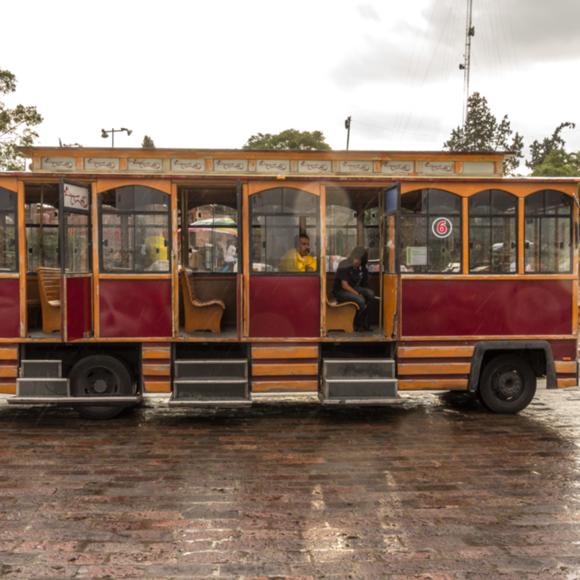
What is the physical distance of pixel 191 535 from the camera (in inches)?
201

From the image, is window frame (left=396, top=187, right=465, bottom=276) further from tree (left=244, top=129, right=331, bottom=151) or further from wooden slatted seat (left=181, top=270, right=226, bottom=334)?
tree (left=244, top=129, right=331, bottom=151)

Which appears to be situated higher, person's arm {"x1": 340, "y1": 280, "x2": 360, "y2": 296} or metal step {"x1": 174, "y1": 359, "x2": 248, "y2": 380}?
person's arm {"x1": 340, "y1": 280, "x2": 360, "y2": 296}

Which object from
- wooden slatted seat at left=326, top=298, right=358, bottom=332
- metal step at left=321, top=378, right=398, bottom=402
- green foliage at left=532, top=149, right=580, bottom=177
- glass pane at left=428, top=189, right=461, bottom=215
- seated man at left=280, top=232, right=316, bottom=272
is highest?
green foliage at left=532, top=149, right=580, bottom=177

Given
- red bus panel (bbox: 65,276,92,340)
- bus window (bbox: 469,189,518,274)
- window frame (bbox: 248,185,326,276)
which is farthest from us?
bus window (bbox: 469,189,518,274)

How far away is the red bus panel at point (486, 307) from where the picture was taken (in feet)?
29.9

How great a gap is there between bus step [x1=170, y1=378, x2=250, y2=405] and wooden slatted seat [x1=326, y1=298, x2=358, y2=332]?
5.40 ft

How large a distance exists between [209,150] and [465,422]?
5602mm

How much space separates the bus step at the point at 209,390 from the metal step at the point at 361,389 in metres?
1.08

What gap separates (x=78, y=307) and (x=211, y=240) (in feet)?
9.28

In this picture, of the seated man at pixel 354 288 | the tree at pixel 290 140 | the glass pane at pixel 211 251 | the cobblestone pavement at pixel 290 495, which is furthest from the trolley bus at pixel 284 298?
the tree at pixel 290 140

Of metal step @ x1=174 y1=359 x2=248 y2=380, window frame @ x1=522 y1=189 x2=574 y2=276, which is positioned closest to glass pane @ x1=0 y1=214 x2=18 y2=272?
metal step @ x1=174 y1=359 x2=248 y2=380

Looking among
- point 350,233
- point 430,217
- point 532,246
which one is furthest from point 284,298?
point 532,246

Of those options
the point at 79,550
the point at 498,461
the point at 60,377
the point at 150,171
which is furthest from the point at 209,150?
the point at 79,550

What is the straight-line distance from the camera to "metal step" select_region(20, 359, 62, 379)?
882 centimetres
